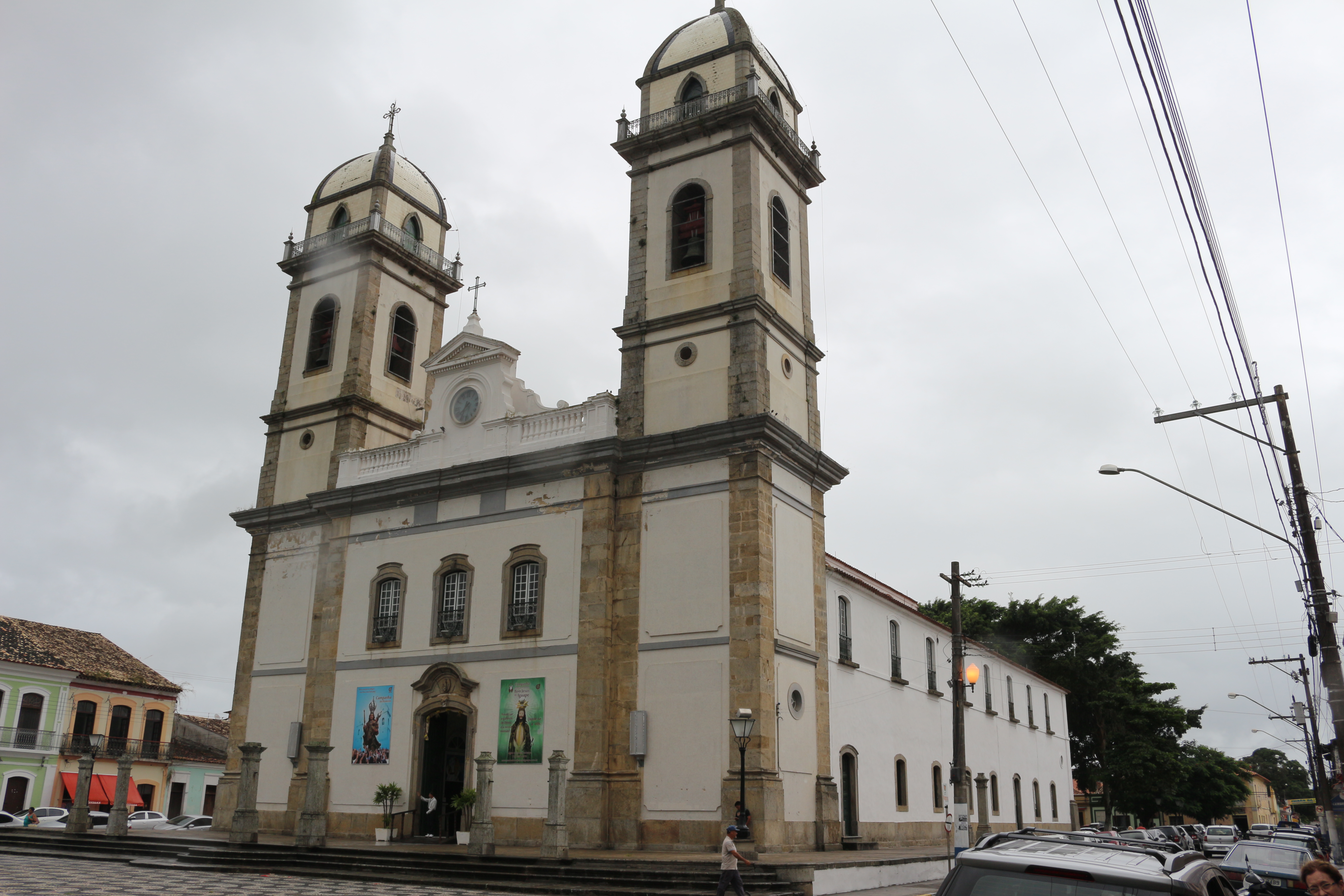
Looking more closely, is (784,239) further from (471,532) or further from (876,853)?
(876,853)

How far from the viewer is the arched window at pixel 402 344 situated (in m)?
32.1

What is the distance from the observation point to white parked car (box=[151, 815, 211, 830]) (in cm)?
3275

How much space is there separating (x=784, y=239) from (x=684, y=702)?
12.0 meters

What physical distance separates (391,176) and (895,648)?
2120 cm

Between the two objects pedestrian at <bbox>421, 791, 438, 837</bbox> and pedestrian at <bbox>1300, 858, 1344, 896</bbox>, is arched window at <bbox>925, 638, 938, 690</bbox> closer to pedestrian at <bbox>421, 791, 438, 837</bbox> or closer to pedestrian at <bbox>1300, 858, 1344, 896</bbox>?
pedestrian at <bbox>421, 791, 438, 837</bbox>

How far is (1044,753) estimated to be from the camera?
41344 mm

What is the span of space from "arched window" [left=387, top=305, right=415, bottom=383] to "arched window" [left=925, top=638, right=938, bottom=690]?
1798 cm

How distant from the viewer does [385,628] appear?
26219 mm

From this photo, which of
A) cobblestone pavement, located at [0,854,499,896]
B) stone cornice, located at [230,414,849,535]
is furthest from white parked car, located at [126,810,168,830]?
cobblestone pavement, located at [0,854,499,896]

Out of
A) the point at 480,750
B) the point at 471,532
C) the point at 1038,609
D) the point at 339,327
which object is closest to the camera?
the point at 480,750

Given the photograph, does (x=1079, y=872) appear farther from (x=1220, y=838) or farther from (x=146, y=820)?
(x=1220, y=838)

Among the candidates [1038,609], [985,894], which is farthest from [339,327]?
[1038,609]

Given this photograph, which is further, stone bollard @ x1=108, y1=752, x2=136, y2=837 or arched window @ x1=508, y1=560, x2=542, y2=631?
stone bollard @ x1=108, y1=752, x2=136, y2=837

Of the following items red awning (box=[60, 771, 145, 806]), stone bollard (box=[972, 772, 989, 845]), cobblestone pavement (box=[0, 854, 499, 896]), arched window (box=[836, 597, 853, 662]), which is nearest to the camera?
cobblestone pavement (box=[0, 854, 499, 896])
